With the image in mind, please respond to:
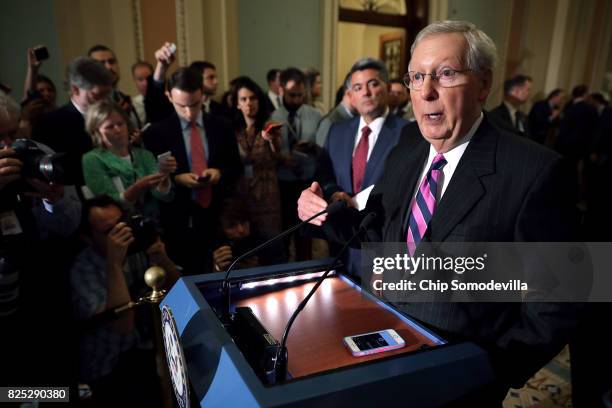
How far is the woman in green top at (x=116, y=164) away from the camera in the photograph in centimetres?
232

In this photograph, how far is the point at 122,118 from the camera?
8.02ft

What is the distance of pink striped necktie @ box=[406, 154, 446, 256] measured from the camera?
1.21 metres

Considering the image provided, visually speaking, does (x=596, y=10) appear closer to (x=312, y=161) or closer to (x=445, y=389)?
(x=312, y=161)

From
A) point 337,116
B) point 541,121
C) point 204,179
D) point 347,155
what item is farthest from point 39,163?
point 541,121

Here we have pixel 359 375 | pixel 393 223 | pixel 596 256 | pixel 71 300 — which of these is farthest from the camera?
pixel 596 256

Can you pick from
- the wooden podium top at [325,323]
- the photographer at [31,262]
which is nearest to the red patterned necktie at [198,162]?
the photographer at [31,262]

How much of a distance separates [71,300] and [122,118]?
1.08m

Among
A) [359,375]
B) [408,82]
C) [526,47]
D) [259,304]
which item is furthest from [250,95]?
[526,47]

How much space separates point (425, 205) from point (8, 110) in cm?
166

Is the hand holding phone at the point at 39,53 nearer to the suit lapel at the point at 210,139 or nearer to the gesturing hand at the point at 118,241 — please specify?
the suit lapel at the point at 210,139

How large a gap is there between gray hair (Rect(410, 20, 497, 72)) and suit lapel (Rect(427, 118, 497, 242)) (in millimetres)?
189

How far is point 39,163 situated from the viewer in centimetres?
152

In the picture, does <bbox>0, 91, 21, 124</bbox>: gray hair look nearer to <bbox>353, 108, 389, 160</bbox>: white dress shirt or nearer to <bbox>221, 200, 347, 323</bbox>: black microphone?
<bbox>221, 200, 347, 323</bbox>: black microphone

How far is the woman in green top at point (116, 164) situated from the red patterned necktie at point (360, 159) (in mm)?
1054
